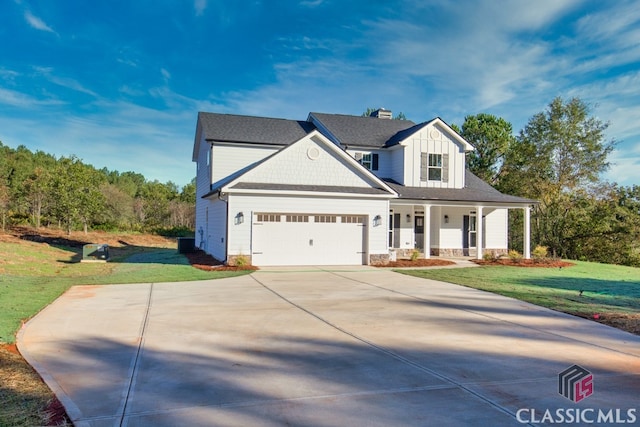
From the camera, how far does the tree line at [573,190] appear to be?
31109mm

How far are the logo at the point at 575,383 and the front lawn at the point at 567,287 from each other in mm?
3150

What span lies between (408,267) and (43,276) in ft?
42.5

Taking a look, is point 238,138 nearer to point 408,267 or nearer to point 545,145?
point 408,267

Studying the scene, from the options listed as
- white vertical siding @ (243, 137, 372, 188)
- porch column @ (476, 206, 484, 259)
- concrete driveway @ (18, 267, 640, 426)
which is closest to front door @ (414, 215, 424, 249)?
porch column @ (476, 206, 484, 259)

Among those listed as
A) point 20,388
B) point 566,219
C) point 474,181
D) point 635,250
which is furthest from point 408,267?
point 635,250

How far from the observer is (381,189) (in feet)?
64.7

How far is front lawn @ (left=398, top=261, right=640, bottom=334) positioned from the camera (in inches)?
378

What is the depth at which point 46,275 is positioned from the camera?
15242 millimetres

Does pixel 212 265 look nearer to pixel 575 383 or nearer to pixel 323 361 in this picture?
pixel 323 361

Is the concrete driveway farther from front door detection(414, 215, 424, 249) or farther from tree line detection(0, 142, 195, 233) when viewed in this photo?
tree line detection(0, 142, 195, 233)

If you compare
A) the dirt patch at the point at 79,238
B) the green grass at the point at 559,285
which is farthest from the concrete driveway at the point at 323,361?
the dirt patch at the point at 79,238

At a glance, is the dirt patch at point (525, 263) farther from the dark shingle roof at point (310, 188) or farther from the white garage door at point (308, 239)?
the white garage door at point (308, 239)

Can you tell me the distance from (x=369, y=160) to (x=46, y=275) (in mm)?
15240
